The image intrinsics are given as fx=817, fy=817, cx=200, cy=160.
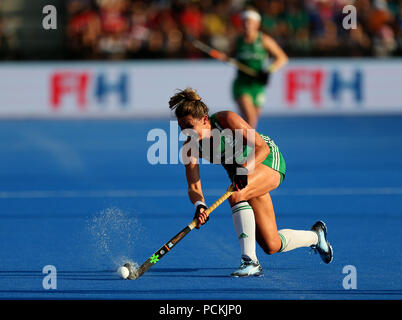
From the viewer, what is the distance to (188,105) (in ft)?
17.3

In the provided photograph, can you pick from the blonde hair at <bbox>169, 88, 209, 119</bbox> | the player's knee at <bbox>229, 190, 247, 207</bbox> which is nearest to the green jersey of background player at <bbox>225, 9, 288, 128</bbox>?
the player's knee at <bbox>229, 190, 247, 207</bbox>

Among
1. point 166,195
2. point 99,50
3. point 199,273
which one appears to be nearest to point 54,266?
Result: point 199,273

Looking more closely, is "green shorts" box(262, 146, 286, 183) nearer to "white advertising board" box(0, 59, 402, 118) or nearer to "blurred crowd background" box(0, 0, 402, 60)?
"white advertising board" box(0, 59, 402, 118)

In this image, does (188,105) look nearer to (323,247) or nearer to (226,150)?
(226,150)

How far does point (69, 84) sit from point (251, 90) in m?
7.03

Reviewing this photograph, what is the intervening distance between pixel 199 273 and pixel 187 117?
116 centimetres

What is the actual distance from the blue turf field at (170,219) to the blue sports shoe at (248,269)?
92 mm

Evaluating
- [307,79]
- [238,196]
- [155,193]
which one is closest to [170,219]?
[155,193]

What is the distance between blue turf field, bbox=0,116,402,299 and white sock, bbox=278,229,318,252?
18 cm

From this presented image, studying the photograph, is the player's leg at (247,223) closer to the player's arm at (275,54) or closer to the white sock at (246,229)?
the white sock at (246,229)

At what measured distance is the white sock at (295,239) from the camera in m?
5.88

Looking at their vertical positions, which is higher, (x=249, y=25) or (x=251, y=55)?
(x=249, y=25)

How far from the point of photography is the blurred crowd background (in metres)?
18.1
